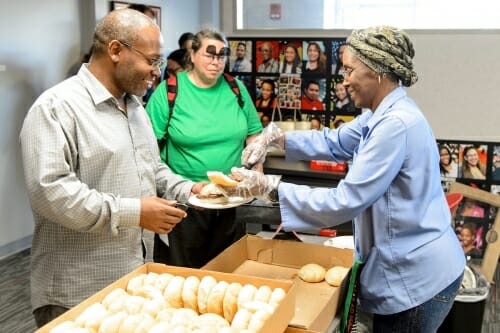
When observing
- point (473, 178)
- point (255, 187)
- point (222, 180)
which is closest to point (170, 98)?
point (222, 180)

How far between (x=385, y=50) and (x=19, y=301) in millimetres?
2751

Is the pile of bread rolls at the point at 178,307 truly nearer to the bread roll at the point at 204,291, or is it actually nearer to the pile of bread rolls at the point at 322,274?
the bread roll at the point at 204,291

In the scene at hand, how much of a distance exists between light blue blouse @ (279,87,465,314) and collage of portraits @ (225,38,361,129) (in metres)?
1.83

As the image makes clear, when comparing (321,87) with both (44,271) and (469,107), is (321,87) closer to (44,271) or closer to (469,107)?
(469,107)

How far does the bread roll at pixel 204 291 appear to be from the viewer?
4.40 ft

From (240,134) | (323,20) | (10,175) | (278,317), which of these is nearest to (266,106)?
(323,20)

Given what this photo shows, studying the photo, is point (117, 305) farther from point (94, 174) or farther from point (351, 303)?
point (351, 303)

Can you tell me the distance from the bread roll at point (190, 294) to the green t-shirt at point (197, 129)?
1.26 meters

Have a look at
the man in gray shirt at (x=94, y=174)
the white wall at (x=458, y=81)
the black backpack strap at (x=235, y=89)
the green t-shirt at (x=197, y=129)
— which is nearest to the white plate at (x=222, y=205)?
the man in gray shirt at (x=94, y=174)

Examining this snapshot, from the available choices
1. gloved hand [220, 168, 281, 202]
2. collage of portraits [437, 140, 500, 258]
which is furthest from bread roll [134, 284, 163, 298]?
collage of portraits [437, 140, 500, 258]

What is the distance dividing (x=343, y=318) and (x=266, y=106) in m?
2.20

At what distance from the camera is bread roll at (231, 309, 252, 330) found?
122 centimetres

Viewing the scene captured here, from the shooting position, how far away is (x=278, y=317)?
1.23 meters

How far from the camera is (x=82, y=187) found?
1.45m
